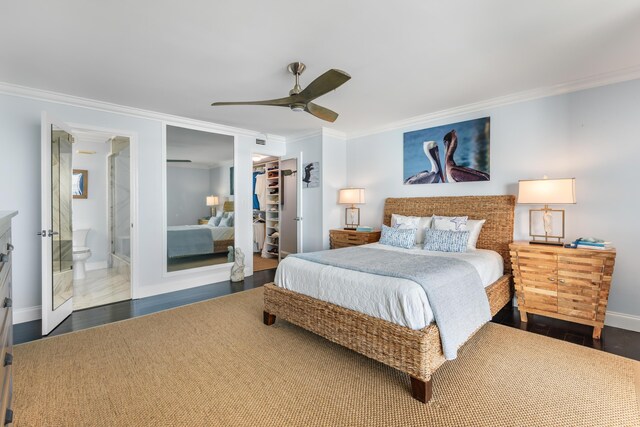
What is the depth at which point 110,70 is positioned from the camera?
281cm

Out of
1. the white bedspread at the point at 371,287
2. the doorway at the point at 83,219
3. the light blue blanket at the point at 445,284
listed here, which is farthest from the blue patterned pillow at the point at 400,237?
the doorway at the point at 83,219

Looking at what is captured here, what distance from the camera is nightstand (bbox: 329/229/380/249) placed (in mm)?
4574

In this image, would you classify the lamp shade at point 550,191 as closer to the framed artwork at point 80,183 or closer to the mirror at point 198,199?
the mirror at point 198,199

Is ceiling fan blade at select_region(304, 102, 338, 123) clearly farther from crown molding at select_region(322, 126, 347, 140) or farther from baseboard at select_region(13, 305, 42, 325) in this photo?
baseboard at select_region(13, 305, 42, 325)

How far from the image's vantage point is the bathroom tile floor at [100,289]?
3.85 meters

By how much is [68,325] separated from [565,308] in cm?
508

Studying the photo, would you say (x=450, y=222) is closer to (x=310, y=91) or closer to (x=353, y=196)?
(x=353, y=196)

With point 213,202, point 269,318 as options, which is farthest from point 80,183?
point 269,318

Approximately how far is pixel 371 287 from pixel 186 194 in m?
3.44

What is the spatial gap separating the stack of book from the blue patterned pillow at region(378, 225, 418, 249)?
162 centimetres

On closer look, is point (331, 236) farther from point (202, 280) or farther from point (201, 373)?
point (201, 373)

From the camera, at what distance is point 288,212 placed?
6.55 metres

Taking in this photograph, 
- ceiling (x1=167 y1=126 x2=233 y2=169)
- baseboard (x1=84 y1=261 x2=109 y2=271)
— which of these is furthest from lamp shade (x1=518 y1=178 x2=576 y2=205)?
baseboard (x1=84 y1=261 x2=109 y2=271)

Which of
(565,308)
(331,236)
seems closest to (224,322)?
(331,236)
